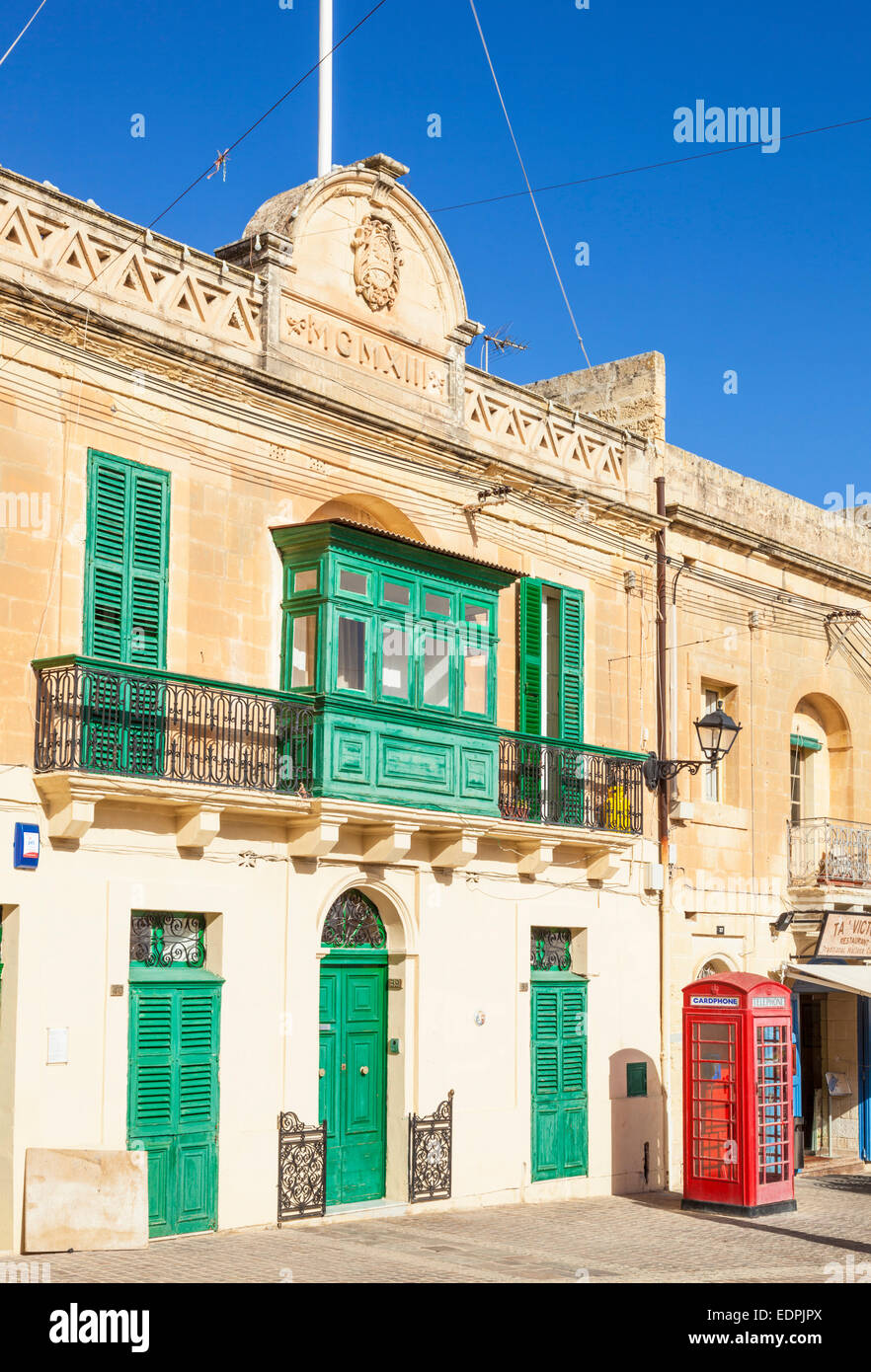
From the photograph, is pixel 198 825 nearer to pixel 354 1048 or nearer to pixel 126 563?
pixel 126 563

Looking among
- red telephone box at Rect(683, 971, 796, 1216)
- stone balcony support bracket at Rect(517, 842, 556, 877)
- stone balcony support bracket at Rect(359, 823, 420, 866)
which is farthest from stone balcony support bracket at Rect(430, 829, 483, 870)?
red telephone box at Rect(683, 971, 796, 1216)

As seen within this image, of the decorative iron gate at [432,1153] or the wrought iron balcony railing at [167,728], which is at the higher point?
the wrought iron balcony railing at [167,728]

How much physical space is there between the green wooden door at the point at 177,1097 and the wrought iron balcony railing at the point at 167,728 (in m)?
1.93

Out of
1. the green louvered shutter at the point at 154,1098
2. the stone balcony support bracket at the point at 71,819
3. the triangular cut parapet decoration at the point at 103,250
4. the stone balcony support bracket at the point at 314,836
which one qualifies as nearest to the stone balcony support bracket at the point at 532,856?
the stone balcony support bracket at the point at 314,836

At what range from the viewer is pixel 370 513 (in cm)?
1750

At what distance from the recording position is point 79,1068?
13.3 metres

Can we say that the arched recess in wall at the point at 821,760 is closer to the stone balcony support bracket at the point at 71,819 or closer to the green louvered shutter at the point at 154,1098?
the green louvered shutter at the point at 154,1098

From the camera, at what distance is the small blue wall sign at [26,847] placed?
1306 cm

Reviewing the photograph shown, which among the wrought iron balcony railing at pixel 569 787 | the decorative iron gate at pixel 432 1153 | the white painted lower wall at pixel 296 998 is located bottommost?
the decorative iron gate at pixel 432 1153

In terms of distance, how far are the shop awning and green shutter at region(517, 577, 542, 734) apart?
569cm

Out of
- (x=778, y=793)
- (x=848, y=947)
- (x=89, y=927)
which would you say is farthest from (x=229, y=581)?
(x=848, y=947)

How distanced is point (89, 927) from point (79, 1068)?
1165 mm

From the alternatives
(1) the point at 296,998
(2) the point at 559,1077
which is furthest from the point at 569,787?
(1) the point at 296,998

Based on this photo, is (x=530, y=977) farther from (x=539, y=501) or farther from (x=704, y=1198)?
(x=539, y=501)
